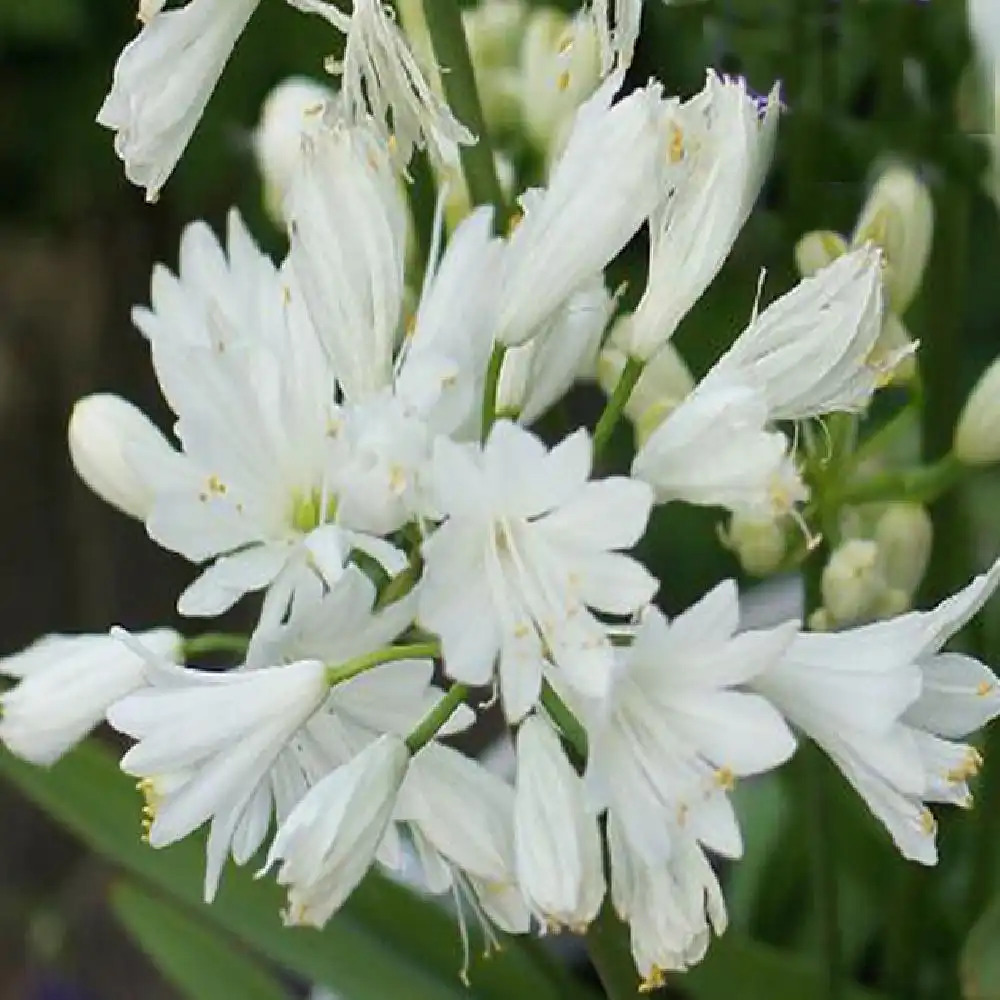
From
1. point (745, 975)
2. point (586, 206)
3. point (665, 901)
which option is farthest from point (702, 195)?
point (745, 975)

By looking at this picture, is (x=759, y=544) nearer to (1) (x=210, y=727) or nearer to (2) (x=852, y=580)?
(2) (x=852, y=580)

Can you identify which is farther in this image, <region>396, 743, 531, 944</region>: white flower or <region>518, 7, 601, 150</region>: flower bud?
<region>518, 7, 601, 150</region>: flower bud

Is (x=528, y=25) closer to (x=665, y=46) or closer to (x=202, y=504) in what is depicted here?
(x=665, y=46)

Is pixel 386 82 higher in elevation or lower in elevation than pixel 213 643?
higher

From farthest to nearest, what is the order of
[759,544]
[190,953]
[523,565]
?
1. [190,953]
2. [759,544]
3. [523,565]

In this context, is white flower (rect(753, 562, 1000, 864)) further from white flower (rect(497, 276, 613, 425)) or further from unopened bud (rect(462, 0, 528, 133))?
unopened bud (rect(462, 0, 528, 133))


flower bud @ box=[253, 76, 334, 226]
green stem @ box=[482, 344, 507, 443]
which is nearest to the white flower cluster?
green stem @ box=[482, 344, 507, 443]
